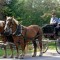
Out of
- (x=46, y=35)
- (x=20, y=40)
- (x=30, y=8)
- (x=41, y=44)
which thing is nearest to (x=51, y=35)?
(x=46, y=35)

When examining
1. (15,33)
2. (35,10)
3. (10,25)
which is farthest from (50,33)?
(35,10)

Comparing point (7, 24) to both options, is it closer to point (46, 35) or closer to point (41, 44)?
point (41, 44)

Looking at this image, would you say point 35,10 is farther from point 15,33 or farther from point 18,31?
point 15,33

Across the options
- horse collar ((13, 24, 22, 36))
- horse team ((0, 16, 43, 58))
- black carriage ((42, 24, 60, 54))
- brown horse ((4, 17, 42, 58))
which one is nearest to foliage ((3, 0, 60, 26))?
black carriage ((42, 24, 60, 54))

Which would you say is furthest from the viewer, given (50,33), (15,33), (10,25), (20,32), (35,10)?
(35,10)

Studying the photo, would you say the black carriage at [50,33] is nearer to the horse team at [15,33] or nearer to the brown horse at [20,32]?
the brown horse at [20,32]

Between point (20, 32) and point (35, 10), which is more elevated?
Answer: point (35, 10)

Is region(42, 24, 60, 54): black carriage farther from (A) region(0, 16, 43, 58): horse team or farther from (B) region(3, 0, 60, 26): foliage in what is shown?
(B) region(3, 0, 60, 26): foliage

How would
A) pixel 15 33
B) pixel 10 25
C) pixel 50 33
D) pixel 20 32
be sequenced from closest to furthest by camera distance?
pixel 10 25
pixel 15 33
pixel 20 32
pixel 50 33

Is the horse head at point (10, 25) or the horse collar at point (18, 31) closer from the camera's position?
the horse head at point (10, 25)

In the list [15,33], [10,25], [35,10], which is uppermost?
[35,10]

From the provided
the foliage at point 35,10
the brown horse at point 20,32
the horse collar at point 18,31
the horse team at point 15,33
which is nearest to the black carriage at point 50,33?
the brown horse at point 20,32

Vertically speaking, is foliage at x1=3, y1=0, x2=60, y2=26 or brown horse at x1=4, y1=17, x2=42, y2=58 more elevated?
foliage at x1=3, y1=0, x2=60, y2=26

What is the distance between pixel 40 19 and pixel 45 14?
203 cm
